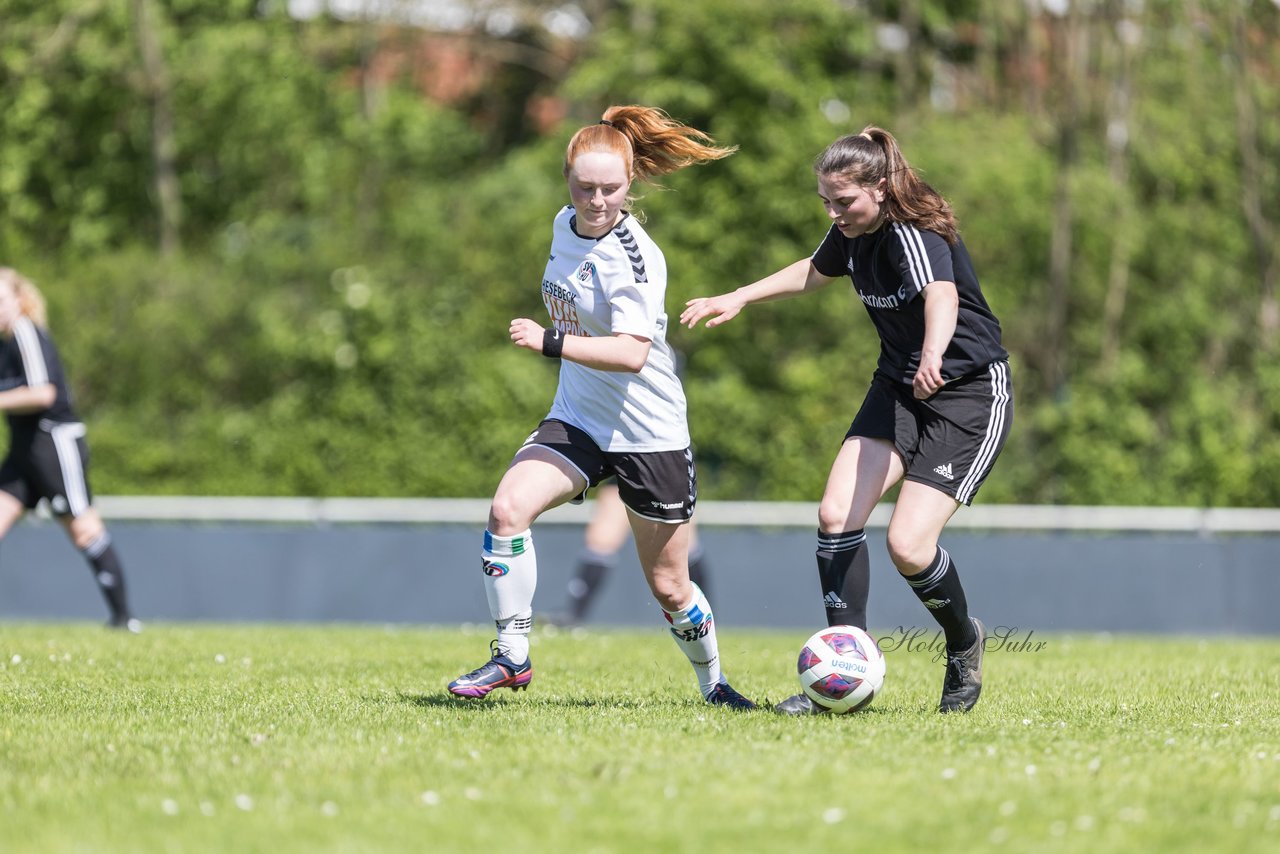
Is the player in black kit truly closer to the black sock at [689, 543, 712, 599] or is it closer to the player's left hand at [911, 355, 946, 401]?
the player's left hand at [911, 355, 946, 401]

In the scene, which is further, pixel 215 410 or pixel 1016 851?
pixel 215 410

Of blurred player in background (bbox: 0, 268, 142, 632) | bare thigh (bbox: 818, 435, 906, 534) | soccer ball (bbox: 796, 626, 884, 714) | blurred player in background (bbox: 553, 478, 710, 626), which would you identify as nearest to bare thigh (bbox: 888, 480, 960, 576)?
bare thigh (bbox: 818, 435, 906, 534)

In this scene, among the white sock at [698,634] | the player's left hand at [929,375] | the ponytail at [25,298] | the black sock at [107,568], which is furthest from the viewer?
the black sock at [107,568]

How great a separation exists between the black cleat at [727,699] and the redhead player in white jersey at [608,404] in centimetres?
3

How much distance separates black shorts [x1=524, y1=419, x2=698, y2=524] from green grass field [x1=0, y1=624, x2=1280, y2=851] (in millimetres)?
782

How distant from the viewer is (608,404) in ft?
19.9

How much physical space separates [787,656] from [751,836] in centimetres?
597

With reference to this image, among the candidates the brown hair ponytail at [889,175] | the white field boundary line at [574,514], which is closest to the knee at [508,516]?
the brown hair ponytail at [889,175]

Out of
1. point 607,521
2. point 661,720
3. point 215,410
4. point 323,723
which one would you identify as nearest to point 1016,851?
point 661,720

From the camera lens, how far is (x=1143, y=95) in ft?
64.6

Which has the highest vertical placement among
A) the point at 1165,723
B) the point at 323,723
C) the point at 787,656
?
the point at 323,723

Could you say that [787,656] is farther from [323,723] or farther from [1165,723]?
[323,723]

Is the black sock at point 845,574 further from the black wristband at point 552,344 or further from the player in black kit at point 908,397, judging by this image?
the black wristband at point 552,344

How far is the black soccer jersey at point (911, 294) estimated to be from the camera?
596 centimetres
